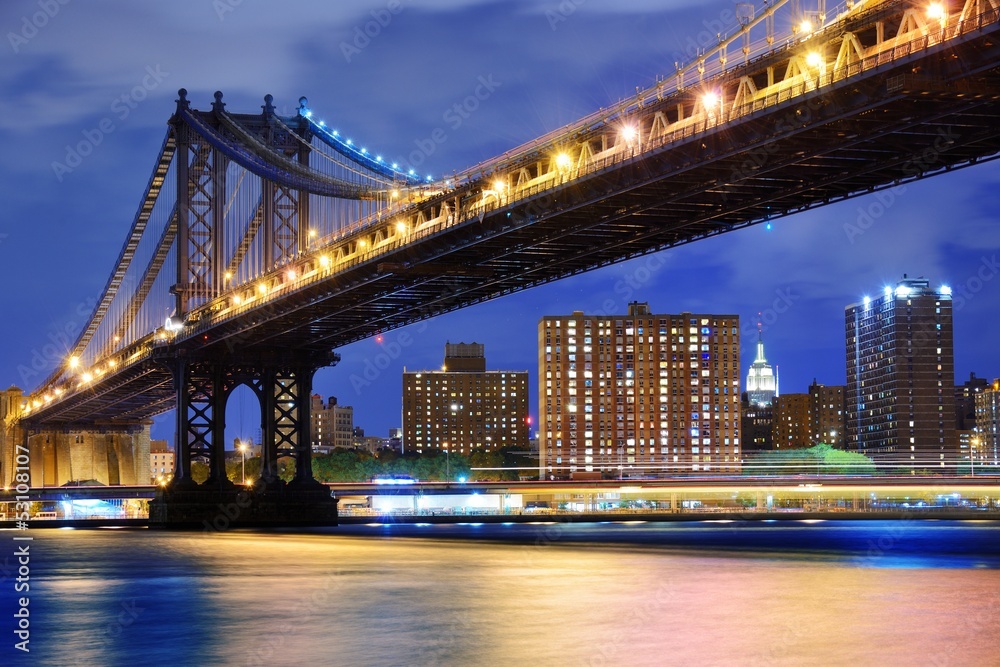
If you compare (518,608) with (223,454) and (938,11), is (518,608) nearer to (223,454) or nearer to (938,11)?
(938,11)

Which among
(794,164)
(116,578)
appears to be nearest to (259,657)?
(116,578)

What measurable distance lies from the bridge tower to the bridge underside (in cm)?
1075

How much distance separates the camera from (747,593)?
31172 mm

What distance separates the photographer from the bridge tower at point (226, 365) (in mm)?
95062

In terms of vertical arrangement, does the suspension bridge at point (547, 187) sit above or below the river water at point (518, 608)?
above

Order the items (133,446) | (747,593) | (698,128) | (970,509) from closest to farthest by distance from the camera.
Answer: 1. (747,593)
2. (698,128)
3. (970,509)
4. (133,446)

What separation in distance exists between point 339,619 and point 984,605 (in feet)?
41.7

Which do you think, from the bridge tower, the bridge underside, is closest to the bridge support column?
the bridge tower

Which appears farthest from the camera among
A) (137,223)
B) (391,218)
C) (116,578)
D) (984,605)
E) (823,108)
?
(137,223)

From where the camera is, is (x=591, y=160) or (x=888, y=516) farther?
(x=888, y=516)

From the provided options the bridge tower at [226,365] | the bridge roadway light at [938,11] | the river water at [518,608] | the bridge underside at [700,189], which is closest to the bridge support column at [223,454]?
the bridge tower at [226,365]

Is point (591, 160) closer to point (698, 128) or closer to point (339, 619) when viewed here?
point (698, 128)

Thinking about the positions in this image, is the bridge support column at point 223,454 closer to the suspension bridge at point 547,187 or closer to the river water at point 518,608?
the suspension bridge at point 547,187

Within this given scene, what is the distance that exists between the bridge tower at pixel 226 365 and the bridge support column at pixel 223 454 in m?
0.07
